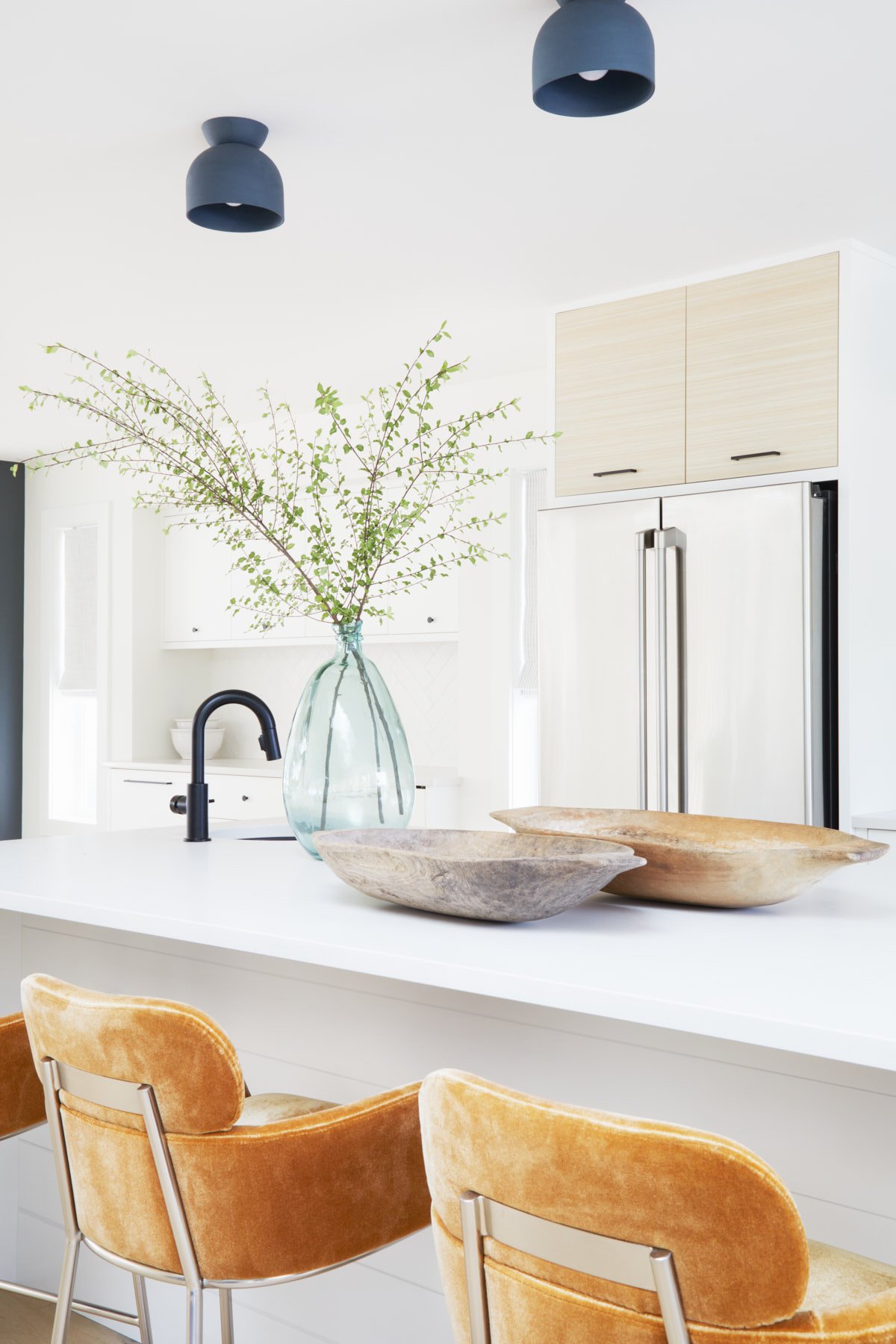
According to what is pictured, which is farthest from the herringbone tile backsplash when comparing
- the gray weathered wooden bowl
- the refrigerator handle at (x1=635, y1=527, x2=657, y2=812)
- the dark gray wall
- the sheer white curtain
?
the gray weathered wooden bowl

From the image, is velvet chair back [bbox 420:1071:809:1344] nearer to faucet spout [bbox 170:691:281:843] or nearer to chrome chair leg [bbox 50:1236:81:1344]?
chrome chair leg [bbox 50:1236:81:1344]

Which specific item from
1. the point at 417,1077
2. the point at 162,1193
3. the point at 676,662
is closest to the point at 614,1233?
the point at 162,1193

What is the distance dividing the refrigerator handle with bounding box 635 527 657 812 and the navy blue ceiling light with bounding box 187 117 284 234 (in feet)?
5.00

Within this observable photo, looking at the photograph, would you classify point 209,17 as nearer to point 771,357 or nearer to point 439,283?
point 439,283

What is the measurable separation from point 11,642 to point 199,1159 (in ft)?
19.5

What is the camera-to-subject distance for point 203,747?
2.30m

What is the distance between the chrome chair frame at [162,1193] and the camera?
4.16 feet

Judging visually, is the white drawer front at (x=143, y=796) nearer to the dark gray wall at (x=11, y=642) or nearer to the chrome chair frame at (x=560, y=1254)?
the dark gray wall at (x=11, y=642)

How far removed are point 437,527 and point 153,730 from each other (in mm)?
2209

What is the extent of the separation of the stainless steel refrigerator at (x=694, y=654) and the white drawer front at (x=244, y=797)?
74.7 inches

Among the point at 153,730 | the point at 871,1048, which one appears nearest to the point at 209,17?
the point at 871,1048

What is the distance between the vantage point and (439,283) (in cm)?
370

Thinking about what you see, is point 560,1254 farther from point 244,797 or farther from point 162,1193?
point 244,797

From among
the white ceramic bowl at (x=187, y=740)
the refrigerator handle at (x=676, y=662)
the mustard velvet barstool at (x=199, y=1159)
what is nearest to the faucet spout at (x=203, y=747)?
the mustard velvet barstool at (x=199, y=1159)
